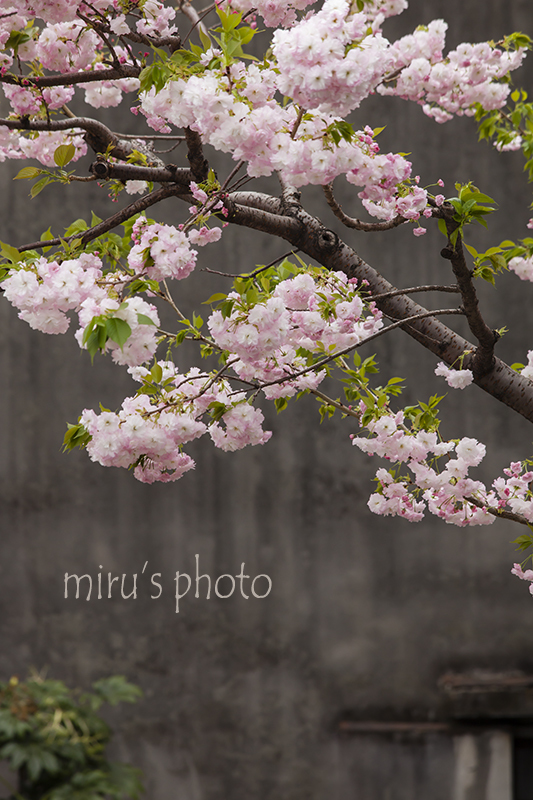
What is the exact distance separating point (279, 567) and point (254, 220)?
7.18 ft

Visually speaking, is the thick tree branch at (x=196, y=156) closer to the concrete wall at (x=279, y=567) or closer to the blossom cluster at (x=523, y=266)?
the blossom cluster at (x=523, y=266)

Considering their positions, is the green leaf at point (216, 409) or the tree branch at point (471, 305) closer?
the tree branch at point (471, 305)

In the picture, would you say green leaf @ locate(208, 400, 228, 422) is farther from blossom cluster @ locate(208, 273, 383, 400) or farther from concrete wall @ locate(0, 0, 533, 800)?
concrete wall @ locate(0, 0, 533, 800)

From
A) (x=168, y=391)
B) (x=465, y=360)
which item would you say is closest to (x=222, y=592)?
(x=168, y=391)

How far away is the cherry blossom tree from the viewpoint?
4.79 feet

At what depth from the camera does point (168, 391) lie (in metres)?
1.89

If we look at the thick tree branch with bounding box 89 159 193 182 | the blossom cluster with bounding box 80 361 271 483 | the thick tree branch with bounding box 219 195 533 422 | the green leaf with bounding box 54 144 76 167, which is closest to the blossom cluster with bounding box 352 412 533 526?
the thick tree branch with bounding box 219 195 533 422

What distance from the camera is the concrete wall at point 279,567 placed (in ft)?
11.0

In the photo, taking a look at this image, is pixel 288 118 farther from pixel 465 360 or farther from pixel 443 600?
pixel 443 600

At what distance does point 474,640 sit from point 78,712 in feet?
7.65

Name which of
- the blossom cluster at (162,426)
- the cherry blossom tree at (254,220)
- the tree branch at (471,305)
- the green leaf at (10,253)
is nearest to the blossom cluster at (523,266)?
the cherry blossom tree at (254,220)

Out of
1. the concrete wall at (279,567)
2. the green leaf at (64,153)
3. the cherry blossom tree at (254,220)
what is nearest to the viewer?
the cherry blossom tree at (254,220)

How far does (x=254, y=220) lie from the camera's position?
181cm

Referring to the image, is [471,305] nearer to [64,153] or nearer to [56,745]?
[64,153]
